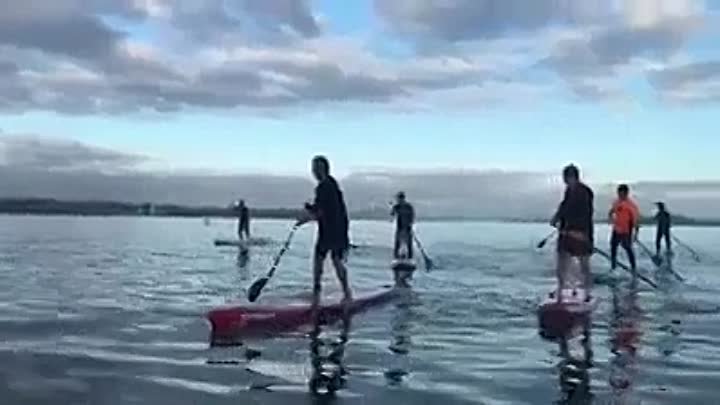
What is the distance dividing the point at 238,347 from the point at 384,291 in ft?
18.2

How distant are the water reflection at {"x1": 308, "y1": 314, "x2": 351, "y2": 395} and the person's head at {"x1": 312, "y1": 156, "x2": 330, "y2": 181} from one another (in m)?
1.75

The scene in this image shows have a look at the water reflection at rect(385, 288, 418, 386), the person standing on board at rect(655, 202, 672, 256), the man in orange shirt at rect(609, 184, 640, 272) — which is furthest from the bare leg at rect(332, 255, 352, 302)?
the person standing on board at rect(655, 202, 672, 256)

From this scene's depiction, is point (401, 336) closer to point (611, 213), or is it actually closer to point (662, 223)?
point (611, 213)

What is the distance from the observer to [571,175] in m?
15.5

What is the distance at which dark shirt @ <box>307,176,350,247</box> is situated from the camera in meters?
13.6

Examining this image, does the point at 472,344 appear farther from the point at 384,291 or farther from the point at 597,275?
Result: the point at 597,275

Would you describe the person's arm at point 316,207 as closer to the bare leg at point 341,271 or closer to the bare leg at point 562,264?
the bare leg at point 341,271

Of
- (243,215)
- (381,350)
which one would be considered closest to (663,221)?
(243,215)

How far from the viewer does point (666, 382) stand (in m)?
9.48

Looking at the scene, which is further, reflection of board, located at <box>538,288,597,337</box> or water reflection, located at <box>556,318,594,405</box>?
reflection of board, located at <box>538,288,597,337</box>

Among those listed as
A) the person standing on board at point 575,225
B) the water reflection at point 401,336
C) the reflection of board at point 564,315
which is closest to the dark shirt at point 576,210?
the person standing on board at point 575,225

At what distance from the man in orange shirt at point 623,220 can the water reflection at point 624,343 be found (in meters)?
3.71

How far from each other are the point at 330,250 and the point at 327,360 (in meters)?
3.51

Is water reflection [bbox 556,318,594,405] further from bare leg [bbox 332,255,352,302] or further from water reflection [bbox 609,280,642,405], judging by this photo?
bare leg [bbox 332,255,352,302]
